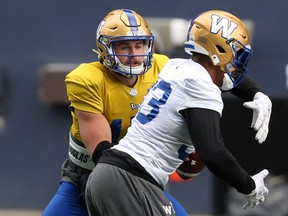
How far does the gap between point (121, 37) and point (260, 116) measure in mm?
836

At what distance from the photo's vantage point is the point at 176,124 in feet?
13.1

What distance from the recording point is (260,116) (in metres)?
4.42

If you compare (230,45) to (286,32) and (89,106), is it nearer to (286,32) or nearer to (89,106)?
(89,106)

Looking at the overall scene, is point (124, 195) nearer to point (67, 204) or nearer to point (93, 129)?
point (93, 129)

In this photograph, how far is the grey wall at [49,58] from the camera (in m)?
8.92

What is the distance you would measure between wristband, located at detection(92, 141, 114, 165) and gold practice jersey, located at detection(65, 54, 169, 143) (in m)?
0.20

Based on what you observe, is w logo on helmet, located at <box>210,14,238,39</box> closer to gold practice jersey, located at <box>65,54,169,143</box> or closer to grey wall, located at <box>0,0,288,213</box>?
gold practice jersey, located at <box>65,54,169,143</box>

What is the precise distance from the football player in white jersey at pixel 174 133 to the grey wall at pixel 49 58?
479 cm

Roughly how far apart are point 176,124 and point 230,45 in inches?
17.6

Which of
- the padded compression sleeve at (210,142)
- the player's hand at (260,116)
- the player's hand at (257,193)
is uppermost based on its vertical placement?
the padded compression sleeve at (210,142)

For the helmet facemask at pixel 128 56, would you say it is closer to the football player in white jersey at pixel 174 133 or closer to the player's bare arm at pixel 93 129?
the player's bare arm at pixel 93 129

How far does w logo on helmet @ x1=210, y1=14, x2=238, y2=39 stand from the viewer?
4109 mm

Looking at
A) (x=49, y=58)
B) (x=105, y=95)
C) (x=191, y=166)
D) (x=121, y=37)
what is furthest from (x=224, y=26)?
(x=49, y=58)

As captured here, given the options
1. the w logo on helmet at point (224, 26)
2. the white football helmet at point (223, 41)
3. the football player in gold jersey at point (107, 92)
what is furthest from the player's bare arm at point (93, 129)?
the w logo on helmet at point (224, 26)
